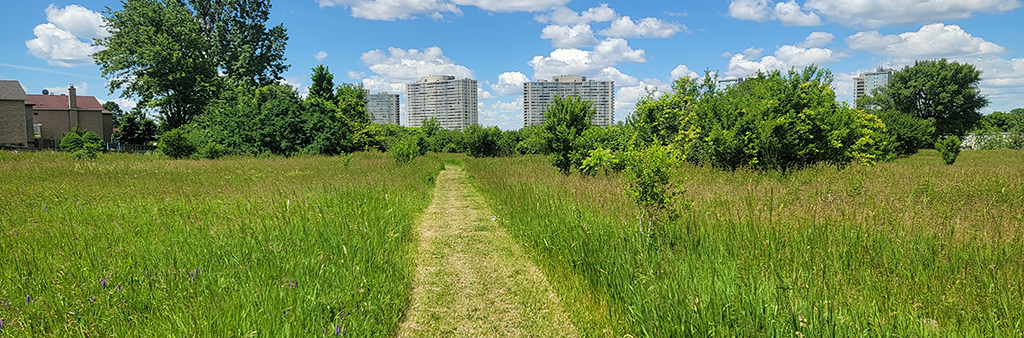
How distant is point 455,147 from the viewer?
4022 cm

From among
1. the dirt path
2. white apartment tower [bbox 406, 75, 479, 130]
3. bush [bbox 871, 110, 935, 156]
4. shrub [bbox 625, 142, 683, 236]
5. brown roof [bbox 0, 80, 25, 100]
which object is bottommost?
the dirt path

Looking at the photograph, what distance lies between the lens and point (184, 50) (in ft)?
102

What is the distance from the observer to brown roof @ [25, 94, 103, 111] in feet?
167

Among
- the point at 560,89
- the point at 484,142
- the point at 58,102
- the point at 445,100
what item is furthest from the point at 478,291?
the point at 445,100

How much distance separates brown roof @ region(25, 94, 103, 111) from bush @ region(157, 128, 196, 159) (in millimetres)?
42401

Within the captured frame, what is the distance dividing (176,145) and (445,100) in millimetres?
97430

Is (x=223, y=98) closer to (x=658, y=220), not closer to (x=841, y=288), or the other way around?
(x=658, y=220)

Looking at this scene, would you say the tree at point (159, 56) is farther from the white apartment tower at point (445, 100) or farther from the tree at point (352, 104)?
the white apartment tower at point (445, 100)

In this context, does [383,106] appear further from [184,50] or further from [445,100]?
[184,50]

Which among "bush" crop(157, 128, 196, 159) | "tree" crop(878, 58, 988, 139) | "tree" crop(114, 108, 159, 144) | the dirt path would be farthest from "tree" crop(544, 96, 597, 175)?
"tree" crop(114, 108, 159, 144)

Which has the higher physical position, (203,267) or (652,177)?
(652,177)

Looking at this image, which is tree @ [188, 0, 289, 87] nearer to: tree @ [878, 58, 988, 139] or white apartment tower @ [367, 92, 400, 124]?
tree @ [878, 58, 988, 139]

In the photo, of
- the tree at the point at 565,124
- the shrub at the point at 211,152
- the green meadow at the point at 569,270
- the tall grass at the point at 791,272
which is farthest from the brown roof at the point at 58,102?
the tall grass at the point at 791,272

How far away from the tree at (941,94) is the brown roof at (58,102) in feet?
290
